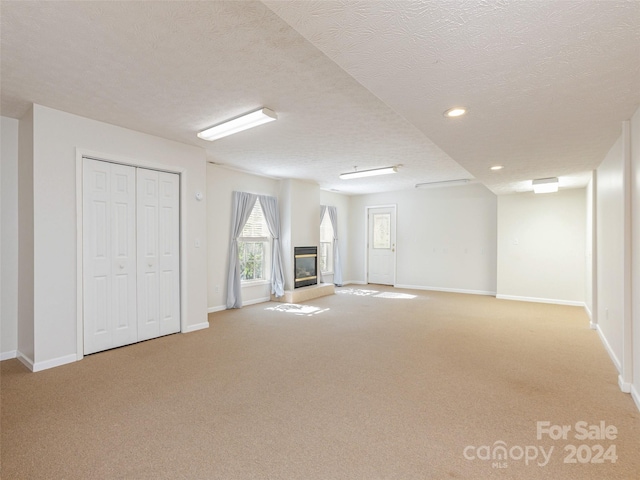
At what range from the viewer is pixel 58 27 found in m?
2.04

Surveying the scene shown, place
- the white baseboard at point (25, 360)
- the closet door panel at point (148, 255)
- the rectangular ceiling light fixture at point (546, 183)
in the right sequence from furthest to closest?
the rectangular ceiling light fixture at point (546, 183), the closet door panel at point (148, 255), the white baseboard at point (25, 360)

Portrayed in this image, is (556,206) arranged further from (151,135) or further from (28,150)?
(28,150)

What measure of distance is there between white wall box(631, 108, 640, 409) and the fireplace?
5.28 metres

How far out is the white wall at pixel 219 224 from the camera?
5730 millimetres

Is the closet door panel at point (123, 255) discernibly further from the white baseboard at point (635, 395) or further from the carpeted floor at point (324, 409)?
the white baseboard at point (635, 395)

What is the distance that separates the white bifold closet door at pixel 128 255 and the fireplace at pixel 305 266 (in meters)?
3.00

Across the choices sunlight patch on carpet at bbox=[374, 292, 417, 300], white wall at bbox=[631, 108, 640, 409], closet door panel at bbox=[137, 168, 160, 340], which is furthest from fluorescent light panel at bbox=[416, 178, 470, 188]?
closet door panel at bbox=[137, 168, 160, 340]

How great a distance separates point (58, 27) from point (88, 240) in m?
2.23

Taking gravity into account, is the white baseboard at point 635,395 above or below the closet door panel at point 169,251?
below

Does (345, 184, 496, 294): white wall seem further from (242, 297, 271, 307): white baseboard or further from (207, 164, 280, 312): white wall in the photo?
(207, 164, 280, 312): white wall

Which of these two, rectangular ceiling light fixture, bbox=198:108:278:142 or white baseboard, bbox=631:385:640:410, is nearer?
white baseboard, bbox=631:385:640:410

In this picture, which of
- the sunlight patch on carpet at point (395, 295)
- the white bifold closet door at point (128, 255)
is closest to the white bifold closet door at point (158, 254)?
the white bifold closet door at point (128, 255)

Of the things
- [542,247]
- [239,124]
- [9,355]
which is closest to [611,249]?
[542,247]

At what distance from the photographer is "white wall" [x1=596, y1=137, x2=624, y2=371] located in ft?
10.4
